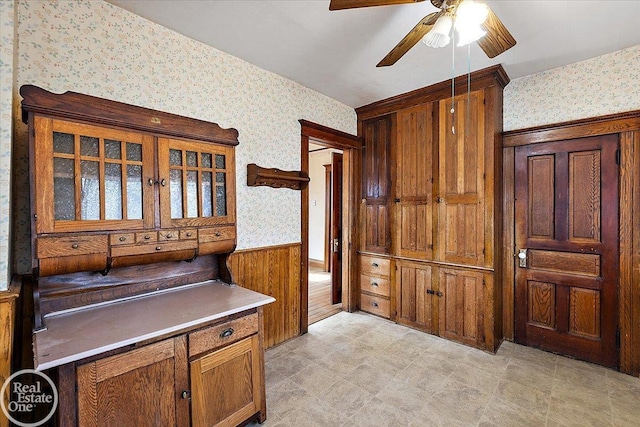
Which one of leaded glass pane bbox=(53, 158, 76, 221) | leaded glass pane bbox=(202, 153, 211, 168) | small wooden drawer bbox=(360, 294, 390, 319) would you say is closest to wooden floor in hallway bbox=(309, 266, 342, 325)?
small wooden drawer bbox=(360, 294, 390, 319)

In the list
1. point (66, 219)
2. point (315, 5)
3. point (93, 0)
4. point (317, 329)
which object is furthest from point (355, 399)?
point (93, 0)

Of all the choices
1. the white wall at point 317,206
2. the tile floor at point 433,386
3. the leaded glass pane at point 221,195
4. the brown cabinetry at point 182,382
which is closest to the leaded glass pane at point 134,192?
the leaded glass pane at point 221,195

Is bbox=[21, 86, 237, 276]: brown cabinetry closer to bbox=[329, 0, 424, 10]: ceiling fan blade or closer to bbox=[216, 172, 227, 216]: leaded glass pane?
bbox=[216, 172, 227, 216]: leaded glass pane

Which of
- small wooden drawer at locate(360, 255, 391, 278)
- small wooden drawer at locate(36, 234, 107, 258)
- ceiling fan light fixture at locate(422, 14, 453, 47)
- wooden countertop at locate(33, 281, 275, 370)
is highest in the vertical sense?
ceiling fan light fixture at locate(422, 14, 453, 47)

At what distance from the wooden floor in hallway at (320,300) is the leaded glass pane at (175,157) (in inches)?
97.9

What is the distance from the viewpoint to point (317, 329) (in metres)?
3.41

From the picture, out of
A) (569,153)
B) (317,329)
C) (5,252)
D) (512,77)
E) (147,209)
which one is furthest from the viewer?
(317,329)

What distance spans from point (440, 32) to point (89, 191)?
213cm

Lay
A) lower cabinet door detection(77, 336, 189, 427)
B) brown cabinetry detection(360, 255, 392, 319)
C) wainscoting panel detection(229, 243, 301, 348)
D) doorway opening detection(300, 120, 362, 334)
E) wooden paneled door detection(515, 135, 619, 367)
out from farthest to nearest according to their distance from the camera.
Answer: brown cabinetry detection(360, 255, 392, 319), doorway opening detection(300, 120, 362, 334), wainscoting panel detection(229, 243, 301, 348), wooden paneled door detection(515, 135, 619, 367), lower cabinet door detection(77, 336, 189, 427)

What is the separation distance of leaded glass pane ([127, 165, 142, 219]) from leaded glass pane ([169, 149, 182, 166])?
20 centimetres

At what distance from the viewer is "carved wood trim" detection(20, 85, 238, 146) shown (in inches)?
56.1

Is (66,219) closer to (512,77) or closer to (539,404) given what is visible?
(539,404)

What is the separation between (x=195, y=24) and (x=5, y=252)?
185cm

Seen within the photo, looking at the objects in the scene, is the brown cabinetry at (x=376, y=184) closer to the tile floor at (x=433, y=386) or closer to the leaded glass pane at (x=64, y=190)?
the tile floor at (x=433, y=386)
